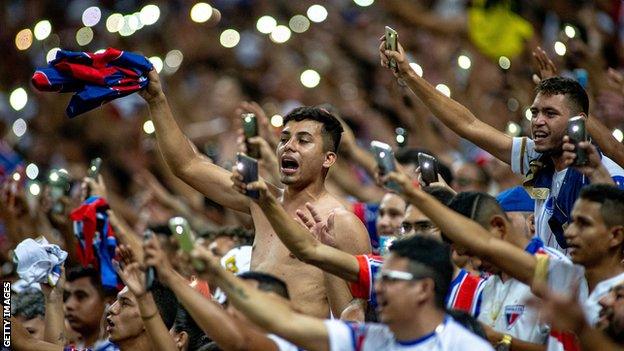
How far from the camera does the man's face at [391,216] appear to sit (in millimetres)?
8070

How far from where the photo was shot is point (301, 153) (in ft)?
22.7

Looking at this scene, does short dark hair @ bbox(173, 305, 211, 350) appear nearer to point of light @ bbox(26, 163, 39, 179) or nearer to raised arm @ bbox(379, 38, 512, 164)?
raised arm @ bbox(379, 38, 512, 164)

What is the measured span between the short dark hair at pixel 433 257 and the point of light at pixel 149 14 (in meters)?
9.64

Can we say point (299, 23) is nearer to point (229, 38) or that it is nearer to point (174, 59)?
point (229, 38)

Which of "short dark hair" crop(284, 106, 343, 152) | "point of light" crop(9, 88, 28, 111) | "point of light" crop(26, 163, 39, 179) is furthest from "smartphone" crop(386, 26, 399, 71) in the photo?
"point of light" crop(9, 88, 28, 111)

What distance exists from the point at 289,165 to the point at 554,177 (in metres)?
1.32

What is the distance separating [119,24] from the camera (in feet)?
46.8

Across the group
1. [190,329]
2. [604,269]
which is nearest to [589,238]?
[604,269]

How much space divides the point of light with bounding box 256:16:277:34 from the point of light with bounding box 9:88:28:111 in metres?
2.44

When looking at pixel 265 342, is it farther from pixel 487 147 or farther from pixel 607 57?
pixel 607 57

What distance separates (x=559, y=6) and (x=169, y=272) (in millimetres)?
6076

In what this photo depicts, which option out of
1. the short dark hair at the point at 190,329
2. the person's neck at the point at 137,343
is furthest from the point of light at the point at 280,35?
the person's neck at the point at 137,343

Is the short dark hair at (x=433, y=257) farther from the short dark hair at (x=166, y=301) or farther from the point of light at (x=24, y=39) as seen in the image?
the point of light at (x=24, y=39)

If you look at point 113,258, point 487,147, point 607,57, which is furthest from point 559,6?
point 113,258
